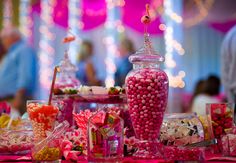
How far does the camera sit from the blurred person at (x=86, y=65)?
5632 mm

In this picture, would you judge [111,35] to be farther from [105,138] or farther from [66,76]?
[105,138]

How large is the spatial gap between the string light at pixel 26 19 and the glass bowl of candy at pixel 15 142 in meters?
3.80

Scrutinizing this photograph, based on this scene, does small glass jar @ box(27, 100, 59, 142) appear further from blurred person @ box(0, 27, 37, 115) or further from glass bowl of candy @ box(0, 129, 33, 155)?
Result: blurred person @ box(0, 27, 37, 115)

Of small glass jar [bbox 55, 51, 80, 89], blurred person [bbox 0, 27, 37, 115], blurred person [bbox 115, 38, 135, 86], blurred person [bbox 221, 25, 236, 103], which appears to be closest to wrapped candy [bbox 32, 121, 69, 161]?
small glass jar [bbox 55, 51, 80, 89]

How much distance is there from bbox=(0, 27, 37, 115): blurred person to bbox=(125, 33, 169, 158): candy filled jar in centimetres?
372

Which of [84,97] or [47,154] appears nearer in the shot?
[47,154]

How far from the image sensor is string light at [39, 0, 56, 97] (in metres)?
5.38

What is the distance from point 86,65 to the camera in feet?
19.2

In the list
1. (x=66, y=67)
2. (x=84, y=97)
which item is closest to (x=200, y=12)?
(x=66, y=67)

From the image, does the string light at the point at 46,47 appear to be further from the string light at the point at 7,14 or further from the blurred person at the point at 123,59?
the blurred person at the point at 123,59

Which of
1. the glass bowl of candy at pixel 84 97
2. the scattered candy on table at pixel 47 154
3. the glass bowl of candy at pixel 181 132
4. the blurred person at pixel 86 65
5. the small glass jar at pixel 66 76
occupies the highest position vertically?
the blurred person at pixel 86 65

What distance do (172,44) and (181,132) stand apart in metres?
3.25

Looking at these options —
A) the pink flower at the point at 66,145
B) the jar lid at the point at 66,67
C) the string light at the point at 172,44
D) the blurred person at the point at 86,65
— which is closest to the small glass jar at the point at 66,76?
the jar lid at the point at 66,67

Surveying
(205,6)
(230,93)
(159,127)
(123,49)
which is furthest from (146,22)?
(205,6)
